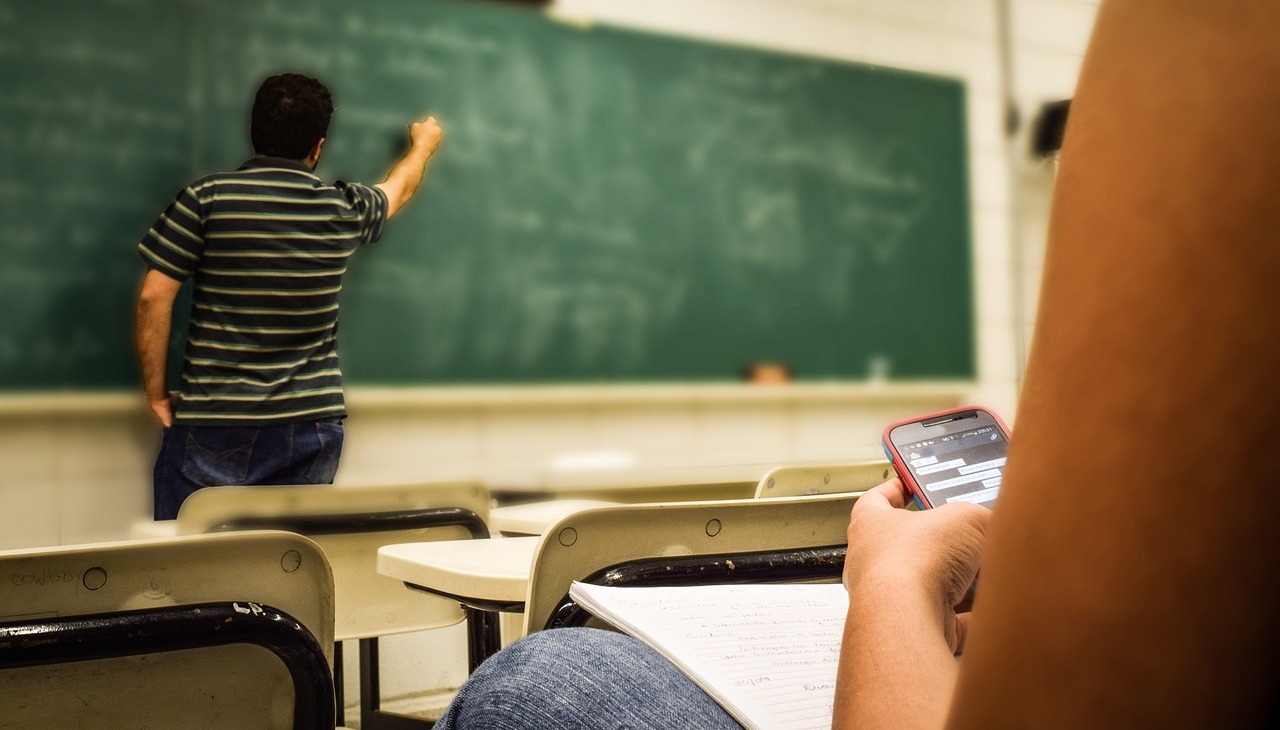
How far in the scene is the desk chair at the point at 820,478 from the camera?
194 centimetres

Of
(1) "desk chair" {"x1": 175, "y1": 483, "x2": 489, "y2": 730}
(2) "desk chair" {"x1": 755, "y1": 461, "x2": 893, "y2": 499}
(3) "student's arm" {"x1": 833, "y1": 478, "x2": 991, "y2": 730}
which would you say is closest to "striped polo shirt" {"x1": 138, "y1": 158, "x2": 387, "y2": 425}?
(1) "desk chair" {"x1": 175, "y1": 483, "x2": 489, "y2": 730}

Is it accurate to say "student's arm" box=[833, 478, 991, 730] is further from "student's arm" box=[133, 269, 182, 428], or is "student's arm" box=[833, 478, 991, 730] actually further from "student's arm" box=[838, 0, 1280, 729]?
"student's arm" box=[133, 269, 182, 428]

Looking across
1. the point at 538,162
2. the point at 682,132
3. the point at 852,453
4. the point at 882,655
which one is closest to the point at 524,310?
the point at 538,162

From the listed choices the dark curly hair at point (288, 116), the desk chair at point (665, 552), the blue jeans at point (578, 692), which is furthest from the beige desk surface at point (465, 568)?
the dark curly hair at point (288, 116)

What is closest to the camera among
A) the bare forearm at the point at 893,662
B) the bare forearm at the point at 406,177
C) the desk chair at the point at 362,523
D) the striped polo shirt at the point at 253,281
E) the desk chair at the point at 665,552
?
the bare forearm at the point at 893,662

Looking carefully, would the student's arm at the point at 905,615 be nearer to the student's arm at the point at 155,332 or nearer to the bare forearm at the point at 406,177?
the student's arm at the point at 155,332

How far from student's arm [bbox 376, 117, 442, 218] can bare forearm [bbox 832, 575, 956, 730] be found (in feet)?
9.09

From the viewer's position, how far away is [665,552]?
3.92 ft

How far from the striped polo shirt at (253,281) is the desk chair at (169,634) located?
5.48 ft

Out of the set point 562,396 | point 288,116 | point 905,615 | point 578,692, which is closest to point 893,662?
point 905,615

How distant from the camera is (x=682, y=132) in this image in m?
3.84

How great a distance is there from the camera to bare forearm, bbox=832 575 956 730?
1.38ft

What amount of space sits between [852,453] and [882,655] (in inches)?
147

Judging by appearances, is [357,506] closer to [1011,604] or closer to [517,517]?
[517,517]
